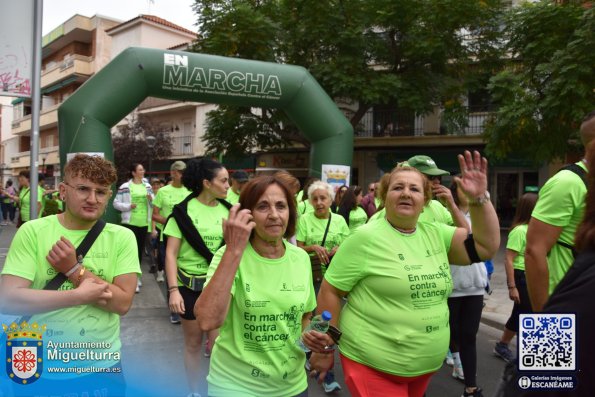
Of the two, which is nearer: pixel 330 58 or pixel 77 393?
pixel 77 393

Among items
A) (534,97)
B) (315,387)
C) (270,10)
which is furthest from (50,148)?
(315,387)

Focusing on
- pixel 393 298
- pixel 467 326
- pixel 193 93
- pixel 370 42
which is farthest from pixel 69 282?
pixel 370 42

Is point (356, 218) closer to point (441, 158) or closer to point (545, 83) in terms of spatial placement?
point (545, 83)

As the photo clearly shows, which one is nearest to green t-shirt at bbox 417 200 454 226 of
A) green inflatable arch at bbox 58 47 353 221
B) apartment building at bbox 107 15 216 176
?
green inflatable arch at bbox 58 47 353 221

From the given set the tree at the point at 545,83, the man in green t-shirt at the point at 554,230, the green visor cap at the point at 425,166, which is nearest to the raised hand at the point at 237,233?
the man in green t-shirt at the point at 554,230

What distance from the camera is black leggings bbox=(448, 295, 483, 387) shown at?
155 inches

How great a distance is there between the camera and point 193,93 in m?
9.39

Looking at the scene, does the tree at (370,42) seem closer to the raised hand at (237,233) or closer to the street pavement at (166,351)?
the street pavement at (166,351)

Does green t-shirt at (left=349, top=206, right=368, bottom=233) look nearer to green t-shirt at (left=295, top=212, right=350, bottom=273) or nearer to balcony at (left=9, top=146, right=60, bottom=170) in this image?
green t-shirt at (left=295, top=212, right=350, bottom=273)

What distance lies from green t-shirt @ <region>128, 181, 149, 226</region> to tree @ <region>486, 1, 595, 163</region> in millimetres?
9329

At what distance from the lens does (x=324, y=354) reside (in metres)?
2.36

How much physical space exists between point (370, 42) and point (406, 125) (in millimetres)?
5859

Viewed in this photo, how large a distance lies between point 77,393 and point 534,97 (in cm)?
1309

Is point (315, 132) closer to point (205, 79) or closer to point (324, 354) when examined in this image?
point (205, 79)
